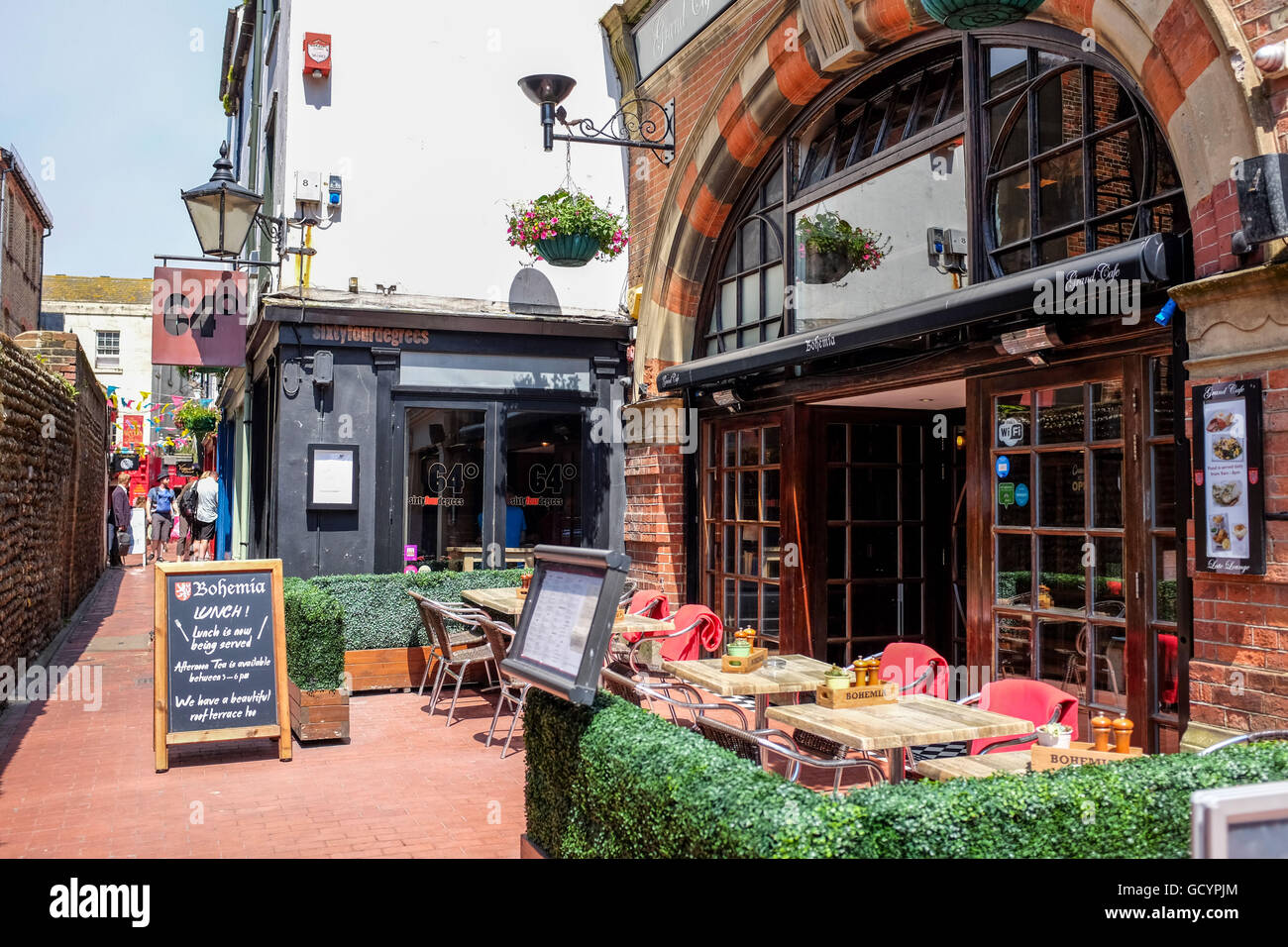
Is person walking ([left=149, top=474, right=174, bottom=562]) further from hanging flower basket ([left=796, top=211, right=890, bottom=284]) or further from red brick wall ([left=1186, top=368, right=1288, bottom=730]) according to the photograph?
red brick wall ([left=1186, top=368, right=1288, bottom=730])

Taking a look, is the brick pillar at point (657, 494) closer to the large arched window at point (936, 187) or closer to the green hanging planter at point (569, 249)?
the large arched window at point (936, 187)

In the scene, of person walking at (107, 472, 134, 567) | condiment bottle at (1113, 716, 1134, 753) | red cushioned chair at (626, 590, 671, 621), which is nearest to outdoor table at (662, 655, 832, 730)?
condiment bottle at (1113, 716, 1134, 753)

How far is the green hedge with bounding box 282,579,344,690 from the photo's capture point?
7.16m

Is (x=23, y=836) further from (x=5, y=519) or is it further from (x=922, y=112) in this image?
(x=922, y=112)

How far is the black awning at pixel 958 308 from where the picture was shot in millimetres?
4785

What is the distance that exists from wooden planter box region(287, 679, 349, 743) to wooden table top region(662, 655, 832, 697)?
2335 mm

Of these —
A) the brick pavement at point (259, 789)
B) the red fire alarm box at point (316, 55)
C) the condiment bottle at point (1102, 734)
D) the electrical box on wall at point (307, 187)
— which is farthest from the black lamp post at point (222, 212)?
the condiment bottle at point (1102, 734)

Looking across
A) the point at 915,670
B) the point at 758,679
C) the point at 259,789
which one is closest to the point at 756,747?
the point at 758,679

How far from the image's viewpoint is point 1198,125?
475cm

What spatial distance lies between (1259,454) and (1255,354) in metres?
0.42

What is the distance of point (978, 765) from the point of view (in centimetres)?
425

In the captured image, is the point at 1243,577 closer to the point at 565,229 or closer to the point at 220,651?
the point at 220,651

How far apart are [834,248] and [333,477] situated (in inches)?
197

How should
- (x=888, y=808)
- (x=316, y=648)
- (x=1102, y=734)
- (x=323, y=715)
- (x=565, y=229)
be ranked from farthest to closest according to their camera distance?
(x=565, y=229)
(x=316, y=648)
(x=323, y=715)
(x=1102, y=734)
(x=888, y=808)
